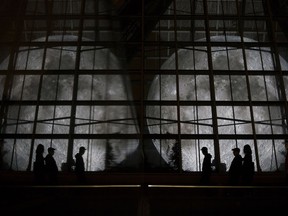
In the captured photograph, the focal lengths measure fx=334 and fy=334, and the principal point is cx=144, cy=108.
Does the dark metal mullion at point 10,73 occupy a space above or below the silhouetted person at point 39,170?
above

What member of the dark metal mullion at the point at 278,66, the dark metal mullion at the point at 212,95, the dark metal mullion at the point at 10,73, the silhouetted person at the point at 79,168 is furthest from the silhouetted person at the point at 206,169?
the dark metal mullion at the point at 10,73

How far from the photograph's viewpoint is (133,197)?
17.6 ft

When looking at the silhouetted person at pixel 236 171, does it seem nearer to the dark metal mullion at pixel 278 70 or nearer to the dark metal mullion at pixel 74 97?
the dark metal mullion at pixel 278 70

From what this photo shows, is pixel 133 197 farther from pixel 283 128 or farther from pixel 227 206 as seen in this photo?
pixel 283 128

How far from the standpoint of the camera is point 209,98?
10.2 metres

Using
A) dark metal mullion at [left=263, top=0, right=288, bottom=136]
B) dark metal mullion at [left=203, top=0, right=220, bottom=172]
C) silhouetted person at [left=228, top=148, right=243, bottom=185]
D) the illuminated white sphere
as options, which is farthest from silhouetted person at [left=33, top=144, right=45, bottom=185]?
dark metal mullion at [left=263, top=0, right=288, bottom=136]

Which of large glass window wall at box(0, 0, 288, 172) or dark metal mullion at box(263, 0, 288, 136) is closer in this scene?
large glass window wall at box(0, 0, 288, 172)

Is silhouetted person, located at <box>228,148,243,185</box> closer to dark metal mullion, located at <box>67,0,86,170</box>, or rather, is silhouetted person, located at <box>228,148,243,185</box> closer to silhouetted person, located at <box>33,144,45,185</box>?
silhouetted person, located at <box>33,144,45,185</box>

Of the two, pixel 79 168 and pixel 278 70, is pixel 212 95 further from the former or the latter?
pixel 79 168

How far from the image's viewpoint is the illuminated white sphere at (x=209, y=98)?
964cm

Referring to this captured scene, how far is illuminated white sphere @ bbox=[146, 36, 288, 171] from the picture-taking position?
9641mm

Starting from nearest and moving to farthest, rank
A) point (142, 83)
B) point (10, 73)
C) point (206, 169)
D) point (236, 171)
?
point (236, 171), point (206, 169), point (142, 83), point (10, 73)

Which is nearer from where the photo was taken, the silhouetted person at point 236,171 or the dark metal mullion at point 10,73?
the silhouetted person at point 236,171

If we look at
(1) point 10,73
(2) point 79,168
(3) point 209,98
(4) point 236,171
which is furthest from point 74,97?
(4) point 236,171
